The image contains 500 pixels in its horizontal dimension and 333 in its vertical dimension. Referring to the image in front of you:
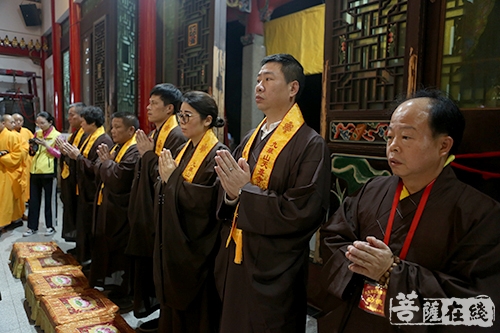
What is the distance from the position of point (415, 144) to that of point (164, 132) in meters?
2.04

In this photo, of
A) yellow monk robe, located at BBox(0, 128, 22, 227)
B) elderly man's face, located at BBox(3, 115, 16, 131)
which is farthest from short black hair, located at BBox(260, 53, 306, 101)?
elderly man's face, located at BBox(3, 115, 16, 131)

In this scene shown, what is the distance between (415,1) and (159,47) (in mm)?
3527

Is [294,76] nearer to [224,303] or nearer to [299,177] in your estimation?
A: [299,177]

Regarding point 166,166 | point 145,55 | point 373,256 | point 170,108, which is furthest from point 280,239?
point 145,55

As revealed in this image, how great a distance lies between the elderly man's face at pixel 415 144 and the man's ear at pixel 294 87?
660mm

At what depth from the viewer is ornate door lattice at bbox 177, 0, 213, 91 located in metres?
3.89

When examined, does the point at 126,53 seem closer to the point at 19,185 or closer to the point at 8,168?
the point at 8,168

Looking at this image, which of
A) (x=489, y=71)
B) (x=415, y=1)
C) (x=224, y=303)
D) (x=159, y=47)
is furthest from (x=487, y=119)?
(x=159, y=47)

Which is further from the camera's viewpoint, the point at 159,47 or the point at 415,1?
the point at 159,47

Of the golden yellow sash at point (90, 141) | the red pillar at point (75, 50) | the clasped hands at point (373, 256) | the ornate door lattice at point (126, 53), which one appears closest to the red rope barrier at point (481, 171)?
the clasped hands at point (373, 256)

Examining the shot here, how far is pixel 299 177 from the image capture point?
1.69 m

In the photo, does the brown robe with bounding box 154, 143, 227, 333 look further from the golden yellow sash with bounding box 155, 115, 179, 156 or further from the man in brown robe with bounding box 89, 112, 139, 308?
the man in brown robe with bounding box 89, 112, 139, 308

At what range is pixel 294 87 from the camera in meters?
1.86

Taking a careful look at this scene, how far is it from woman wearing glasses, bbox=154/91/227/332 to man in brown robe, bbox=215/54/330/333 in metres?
0.35
